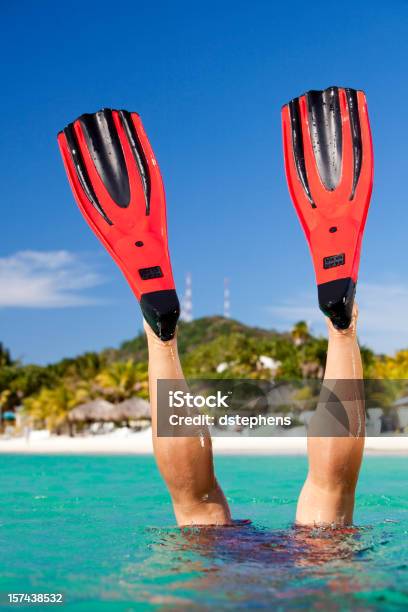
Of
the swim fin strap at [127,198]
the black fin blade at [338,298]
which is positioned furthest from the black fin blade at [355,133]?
the swim fin strap at [127,198]

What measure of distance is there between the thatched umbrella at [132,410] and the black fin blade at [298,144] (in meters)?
30.7

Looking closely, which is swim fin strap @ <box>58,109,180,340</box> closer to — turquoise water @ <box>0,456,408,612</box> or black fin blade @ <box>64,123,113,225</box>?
black fin blade @ <box>64,123,113,225</box>

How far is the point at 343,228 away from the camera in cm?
484

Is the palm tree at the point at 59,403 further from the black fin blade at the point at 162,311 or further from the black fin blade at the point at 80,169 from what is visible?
the black fin blade at the point at 162,311

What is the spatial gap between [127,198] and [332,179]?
1362 mm

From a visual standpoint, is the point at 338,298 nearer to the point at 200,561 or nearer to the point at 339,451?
the point at 339,451

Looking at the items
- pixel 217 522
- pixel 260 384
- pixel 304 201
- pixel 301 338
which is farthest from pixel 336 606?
pixel 301 338

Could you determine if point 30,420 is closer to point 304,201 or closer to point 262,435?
point 262,435

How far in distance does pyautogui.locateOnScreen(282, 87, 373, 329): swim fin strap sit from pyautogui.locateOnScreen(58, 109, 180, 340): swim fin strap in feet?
3.05

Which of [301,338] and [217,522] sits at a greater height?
[301,338]

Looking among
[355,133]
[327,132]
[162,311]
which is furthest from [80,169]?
[355,133]

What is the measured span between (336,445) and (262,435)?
27043mm

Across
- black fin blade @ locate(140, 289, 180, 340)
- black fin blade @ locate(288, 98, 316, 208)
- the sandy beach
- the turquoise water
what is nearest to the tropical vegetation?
the sandy beach

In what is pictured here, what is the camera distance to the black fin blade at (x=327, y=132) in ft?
16.8
